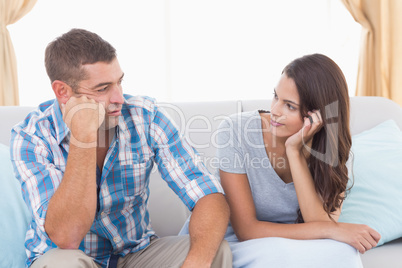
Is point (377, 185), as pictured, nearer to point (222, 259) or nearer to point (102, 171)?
point (222, 259)

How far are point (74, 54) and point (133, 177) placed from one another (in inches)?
18.5

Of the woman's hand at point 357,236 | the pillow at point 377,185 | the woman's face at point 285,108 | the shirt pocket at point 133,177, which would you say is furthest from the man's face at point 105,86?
the pillow at point 377,185

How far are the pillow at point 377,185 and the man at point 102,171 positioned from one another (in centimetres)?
58

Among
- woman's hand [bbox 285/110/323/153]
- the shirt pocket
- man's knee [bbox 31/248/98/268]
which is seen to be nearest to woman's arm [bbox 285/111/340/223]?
woman's hand [bbox 285/110/323/153]

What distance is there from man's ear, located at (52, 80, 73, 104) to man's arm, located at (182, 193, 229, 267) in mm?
574

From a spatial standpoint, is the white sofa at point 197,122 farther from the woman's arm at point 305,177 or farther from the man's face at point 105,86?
the man's face at point 105,86

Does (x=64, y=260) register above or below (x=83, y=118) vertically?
below

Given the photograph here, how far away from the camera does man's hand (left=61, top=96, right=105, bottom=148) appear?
1301mm

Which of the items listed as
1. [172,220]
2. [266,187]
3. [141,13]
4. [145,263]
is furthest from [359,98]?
[141,13]

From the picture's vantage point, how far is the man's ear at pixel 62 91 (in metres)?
1.39

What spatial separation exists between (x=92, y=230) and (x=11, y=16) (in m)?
2.08

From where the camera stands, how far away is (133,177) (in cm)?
145

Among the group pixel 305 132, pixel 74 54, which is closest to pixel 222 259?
pixel 305 132

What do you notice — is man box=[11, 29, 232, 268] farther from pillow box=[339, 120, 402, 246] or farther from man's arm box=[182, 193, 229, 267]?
pillow box=[339, 120, 402, 246]
